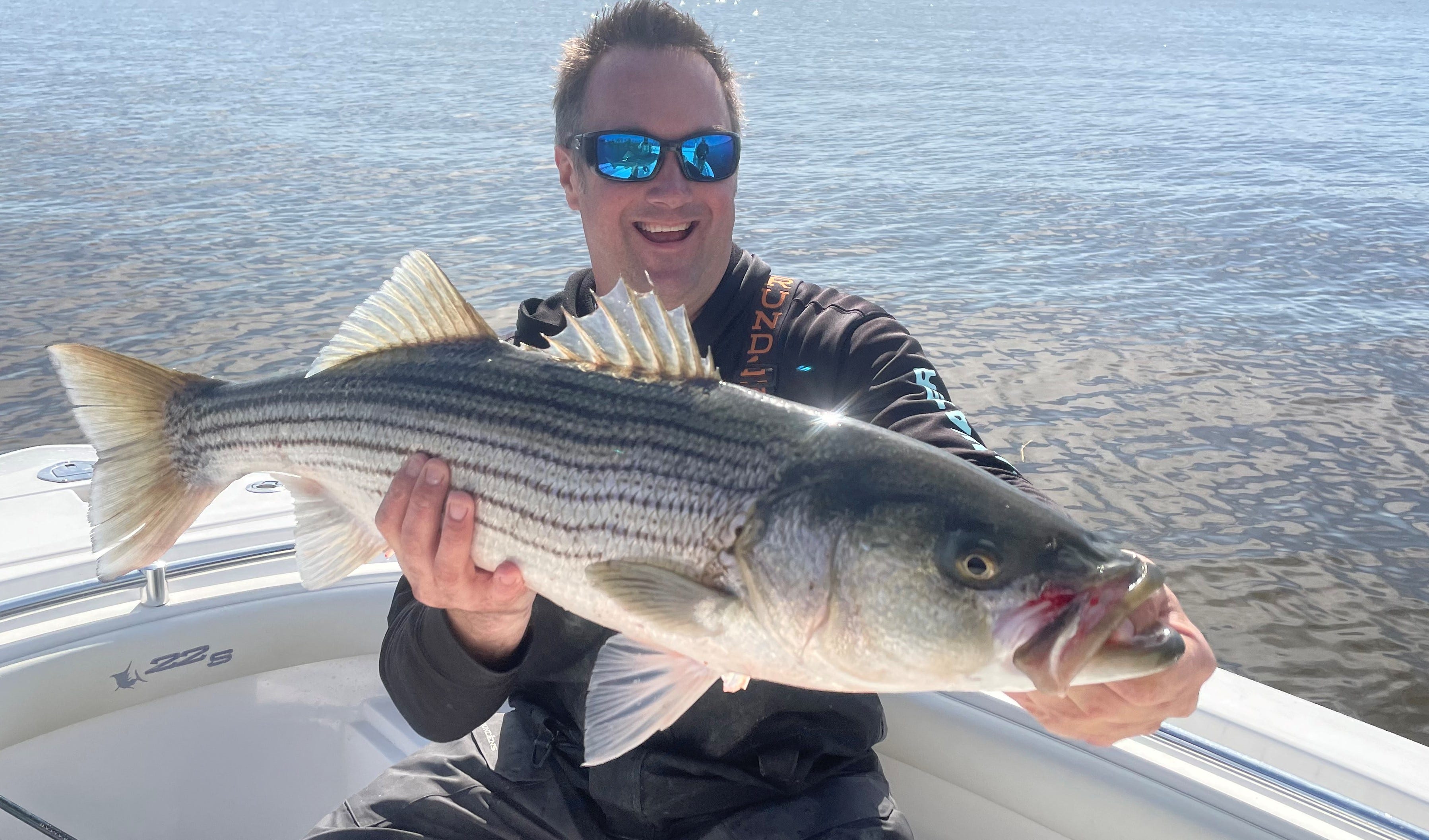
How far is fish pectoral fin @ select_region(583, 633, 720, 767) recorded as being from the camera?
2346 millimetres

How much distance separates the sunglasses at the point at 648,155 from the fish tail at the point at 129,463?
154cm

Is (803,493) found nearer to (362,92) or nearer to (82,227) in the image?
(82,227)

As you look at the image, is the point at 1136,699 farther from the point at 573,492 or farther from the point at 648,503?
the point at 573,492

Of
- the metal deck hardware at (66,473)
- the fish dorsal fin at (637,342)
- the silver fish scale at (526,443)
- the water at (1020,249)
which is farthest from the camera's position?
the water at (1020,249)

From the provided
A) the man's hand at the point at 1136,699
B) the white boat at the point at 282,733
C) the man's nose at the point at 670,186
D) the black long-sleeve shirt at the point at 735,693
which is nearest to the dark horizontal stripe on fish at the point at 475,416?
the black long-sleeve shirt at the point at 735,693

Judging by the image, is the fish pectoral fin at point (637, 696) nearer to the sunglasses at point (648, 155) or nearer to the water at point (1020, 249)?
the sunglasses at point (648, 155)

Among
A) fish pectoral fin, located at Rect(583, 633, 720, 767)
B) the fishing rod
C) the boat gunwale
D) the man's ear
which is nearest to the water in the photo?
the man's ear

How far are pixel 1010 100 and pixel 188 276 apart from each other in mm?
18006

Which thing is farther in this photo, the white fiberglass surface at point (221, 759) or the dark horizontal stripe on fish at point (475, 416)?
the white fiberglass surface at point (221, 759)

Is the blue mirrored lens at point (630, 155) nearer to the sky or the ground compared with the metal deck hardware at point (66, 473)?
nearer to the sky

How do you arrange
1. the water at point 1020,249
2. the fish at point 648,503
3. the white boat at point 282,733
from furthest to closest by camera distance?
the water at point 1020,249, the white boat at point 282,733, the fish at point 648,503

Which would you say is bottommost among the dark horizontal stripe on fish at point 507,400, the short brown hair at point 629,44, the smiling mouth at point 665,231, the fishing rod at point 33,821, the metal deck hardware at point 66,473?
the fishing rod at point 33,821

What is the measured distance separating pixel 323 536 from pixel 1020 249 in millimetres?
12570

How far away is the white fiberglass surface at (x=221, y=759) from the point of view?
3.88 metres
